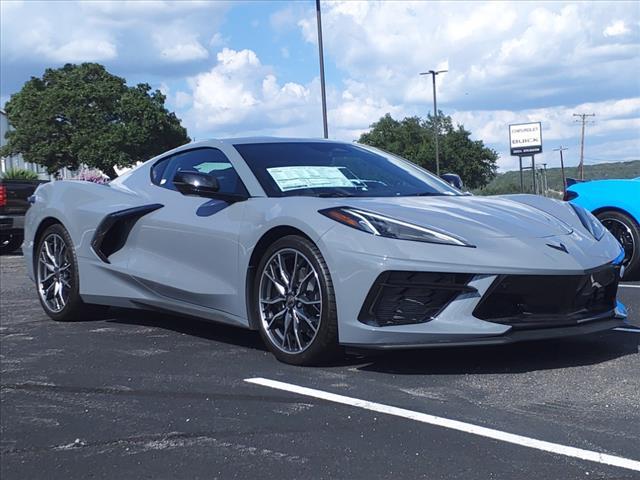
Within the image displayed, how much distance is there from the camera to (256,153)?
5152mm

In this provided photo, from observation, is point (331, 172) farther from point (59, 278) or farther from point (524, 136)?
point (524, 136)

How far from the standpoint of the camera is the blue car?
777cm

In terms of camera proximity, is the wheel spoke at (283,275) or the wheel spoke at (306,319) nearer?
the wheel spoke at (306,319)

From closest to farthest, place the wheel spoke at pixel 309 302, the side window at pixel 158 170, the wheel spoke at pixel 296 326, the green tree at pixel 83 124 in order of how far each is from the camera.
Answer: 1. the wheel spoke at pixel 309 302
2. the wheel spoke at pixel 296 326
3. the side window at pixel 158 170
4. the green tree at pixel 83 124

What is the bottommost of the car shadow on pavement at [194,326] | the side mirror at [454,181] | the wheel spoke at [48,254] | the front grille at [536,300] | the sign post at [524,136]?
the car shadow on pavement at [194,326]

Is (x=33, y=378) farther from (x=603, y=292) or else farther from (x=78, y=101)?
(x=78, y=101)

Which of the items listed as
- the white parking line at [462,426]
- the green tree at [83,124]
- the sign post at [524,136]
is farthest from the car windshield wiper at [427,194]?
the sign post at [524,136]

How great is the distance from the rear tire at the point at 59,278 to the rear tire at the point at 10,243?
7507 millimetres

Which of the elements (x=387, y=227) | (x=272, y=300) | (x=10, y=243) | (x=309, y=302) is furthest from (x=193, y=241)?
(x=10, y=243)

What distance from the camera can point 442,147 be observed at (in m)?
76.6

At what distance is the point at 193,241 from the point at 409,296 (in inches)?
61.4

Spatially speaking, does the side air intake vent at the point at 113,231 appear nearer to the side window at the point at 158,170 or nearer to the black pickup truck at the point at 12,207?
the side window at the point at 158,170

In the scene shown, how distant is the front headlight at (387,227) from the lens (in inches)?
159

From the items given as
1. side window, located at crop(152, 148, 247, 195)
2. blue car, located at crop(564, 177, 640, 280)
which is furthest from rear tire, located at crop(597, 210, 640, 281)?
side window, located at crop(152, 148, 247, 195)
